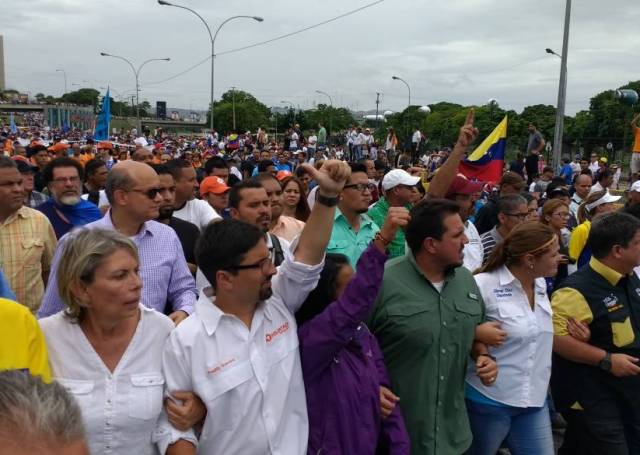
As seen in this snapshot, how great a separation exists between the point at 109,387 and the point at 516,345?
2.28m

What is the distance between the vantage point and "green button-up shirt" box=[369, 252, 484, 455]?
305cm

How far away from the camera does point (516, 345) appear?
3451 mm

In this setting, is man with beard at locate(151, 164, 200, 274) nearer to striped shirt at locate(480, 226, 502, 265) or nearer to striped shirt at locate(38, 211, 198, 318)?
striped shirt at locate(38, 211, 198, 318)

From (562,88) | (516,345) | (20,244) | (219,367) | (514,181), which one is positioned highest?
(562,88)

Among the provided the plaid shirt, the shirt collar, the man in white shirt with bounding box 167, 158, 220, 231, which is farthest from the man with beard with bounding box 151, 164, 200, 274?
the shirt collar

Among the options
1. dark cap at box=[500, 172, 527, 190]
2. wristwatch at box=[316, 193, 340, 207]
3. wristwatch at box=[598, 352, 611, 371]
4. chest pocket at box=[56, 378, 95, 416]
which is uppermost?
wristwatch at box=[316, 193, 340, 207]

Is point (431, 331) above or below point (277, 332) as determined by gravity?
below

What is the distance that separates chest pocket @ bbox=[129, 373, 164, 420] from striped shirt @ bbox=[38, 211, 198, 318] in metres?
0.90

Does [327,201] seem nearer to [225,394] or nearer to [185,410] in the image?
[225,394]

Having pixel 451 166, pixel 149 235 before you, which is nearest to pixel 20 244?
pixel 149 235

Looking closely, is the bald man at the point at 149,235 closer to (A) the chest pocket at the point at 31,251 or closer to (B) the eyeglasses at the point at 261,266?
(A) the chest pocket at the point at 31,251

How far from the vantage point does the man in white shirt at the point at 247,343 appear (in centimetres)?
233

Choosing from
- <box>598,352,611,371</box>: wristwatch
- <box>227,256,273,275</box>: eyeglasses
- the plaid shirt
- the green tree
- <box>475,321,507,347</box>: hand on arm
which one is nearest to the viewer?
<box>227,256,273,275</box>: eyeglasses

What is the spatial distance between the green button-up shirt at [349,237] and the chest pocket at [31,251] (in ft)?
6.88
